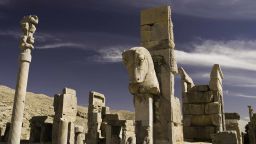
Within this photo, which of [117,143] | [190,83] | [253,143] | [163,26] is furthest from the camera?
[253,143]

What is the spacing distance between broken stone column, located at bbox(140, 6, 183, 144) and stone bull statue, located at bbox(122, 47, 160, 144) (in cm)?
24

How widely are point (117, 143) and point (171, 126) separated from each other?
8.87 m

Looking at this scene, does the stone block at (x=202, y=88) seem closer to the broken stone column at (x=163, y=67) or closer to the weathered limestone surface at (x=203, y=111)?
the weathered limestone surface at (x=203, y=111)

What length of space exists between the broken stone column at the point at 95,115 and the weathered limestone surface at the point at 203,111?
6.28 m

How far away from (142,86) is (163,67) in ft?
2.98

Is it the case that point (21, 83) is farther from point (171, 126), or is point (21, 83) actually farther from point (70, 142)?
point (171, 126)

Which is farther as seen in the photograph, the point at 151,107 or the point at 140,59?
the point at 151,107

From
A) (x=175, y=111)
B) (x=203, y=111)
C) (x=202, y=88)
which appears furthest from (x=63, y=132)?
(x=175, y=111)

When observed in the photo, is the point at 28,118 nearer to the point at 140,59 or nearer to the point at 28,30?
the point at 28,30

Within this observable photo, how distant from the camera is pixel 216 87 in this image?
12.0 meters

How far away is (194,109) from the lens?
470 inches

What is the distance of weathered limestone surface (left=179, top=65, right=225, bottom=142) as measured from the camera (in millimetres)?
11414

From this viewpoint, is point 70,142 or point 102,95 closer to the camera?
point 70,142

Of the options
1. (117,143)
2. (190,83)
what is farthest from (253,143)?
(117,143)
